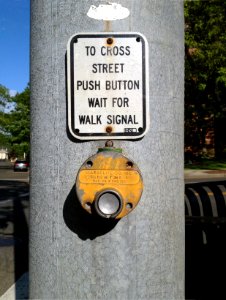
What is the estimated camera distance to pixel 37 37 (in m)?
1.73

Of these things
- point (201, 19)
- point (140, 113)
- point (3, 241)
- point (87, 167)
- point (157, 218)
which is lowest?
point (3, 241)

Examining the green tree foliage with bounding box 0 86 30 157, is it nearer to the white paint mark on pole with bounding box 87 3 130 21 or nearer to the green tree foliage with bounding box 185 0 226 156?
the green tree foliage with bounding box 185 0 226 156

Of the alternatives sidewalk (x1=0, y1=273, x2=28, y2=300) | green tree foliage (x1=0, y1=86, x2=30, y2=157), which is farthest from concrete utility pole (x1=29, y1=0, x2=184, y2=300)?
green tree foliage (x1=0, y1=86, x2=30, y2=157)

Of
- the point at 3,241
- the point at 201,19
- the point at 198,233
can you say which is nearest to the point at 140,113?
the point at 198,233

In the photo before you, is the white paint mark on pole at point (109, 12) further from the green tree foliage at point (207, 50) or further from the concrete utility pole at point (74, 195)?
the green tree foliage at point (207, 50)

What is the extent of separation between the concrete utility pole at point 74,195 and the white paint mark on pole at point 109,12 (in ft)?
0.06

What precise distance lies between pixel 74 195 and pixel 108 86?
15.7 inches

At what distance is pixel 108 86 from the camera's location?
1641 mm

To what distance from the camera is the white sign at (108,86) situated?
1640 mm

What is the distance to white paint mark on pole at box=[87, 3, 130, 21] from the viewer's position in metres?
1.63

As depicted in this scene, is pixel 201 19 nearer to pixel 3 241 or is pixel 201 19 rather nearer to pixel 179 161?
pixel 3 241

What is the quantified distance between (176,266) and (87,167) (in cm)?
50

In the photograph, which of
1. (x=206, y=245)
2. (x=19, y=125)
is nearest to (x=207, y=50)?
(x=206, y=245)

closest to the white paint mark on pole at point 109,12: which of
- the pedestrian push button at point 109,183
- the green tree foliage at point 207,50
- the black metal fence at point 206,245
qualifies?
the pedestrian push button at point 109,183
